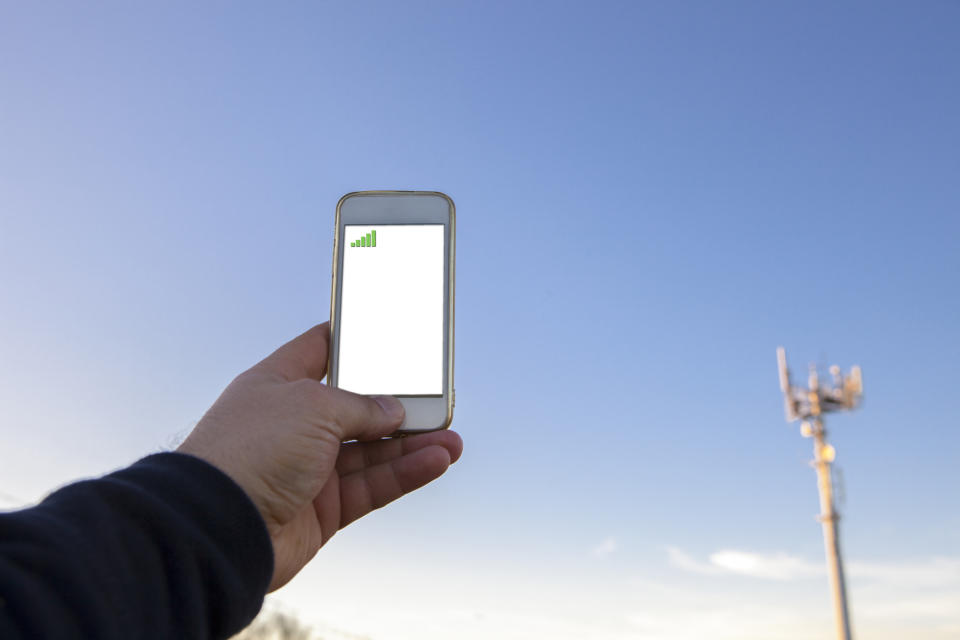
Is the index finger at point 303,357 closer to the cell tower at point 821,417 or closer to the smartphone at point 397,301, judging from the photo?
the smartphone at point 397,301

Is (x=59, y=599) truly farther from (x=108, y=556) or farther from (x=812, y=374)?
(x=812, y=374)

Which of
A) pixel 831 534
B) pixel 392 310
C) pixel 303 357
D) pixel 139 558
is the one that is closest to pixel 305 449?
pixel 303 357

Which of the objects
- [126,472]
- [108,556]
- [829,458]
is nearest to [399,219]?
[126,472]

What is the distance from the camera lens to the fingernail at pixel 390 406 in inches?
113

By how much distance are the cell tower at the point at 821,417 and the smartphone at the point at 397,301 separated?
3874 centimetres

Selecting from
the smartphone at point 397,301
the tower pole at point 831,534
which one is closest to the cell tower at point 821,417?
the tower pole at point 831,534

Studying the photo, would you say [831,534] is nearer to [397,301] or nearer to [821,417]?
[821,417]

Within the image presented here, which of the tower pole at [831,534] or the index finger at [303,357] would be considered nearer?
the index finger at [303,357]

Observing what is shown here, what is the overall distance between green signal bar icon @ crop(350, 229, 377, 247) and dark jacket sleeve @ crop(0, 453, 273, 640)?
2142 millimetres

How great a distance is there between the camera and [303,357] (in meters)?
2.85

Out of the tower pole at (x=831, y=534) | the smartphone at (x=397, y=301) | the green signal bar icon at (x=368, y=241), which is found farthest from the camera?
the tower pole at (x=831, y=534)

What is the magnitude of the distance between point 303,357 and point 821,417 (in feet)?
142

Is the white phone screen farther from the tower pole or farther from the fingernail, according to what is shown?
the tower pole

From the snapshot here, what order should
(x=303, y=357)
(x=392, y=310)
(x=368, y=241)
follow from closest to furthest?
1. (x=303, y=357)
2. (x=392, y=310)
3. (x=368, y=241)
